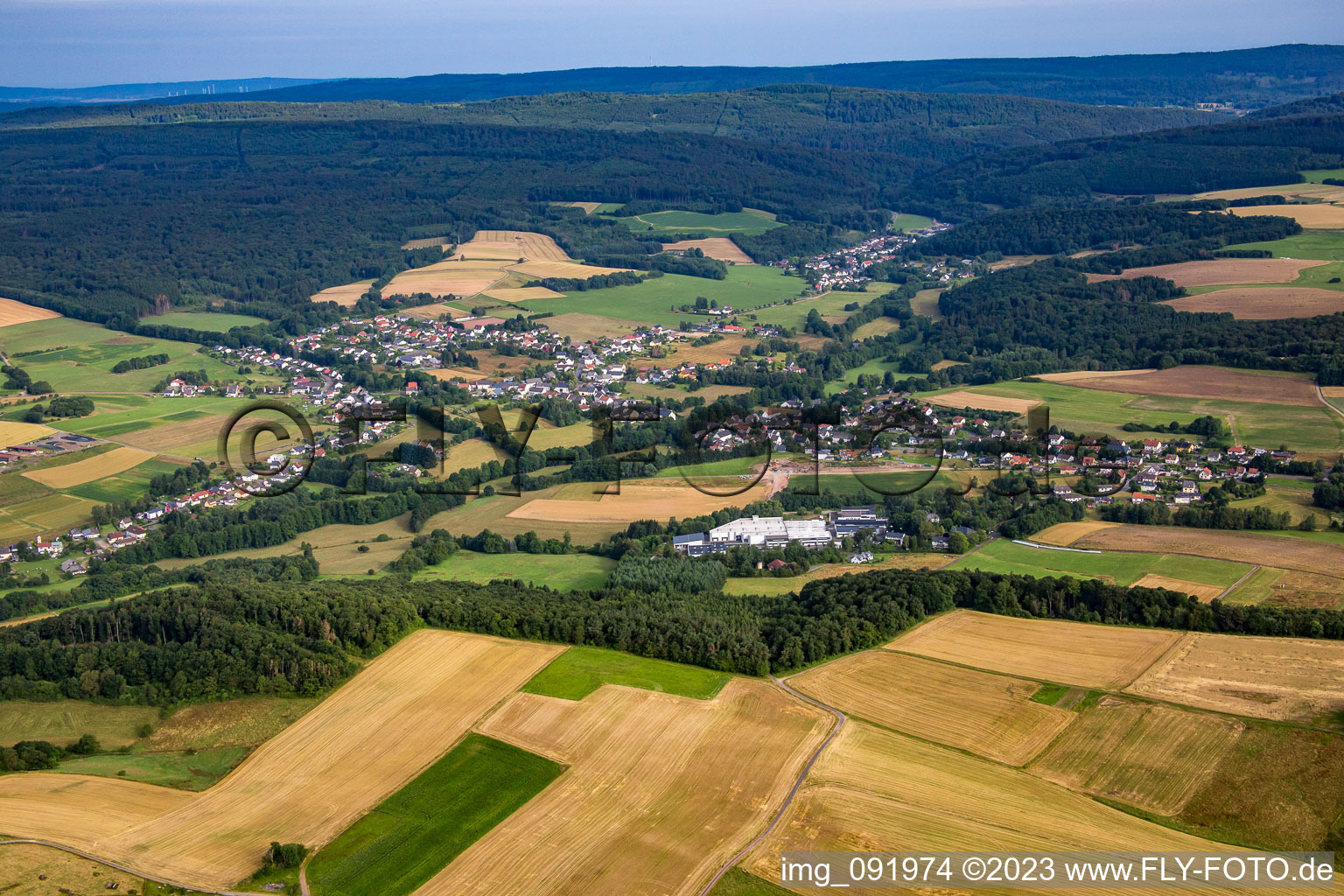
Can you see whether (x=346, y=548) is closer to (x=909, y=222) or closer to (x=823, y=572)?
(x=823, y=572)

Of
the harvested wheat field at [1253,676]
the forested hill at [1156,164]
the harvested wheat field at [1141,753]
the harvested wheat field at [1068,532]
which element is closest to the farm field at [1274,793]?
the harvested wheat field at [1141,753]

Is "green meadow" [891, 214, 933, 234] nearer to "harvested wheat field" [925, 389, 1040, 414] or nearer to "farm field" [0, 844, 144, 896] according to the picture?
"harvested wheat field" [925, 389, 1040, 414]

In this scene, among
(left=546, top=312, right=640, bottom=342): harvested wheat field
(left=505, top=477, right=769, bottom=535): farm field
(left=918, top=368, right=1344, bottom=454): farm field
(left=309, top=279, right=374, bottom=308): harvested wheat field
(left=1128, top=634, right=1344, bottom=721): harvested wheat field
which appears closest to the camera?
(left=1128, top=634, right=1344, bottom=721): harvested wheat field

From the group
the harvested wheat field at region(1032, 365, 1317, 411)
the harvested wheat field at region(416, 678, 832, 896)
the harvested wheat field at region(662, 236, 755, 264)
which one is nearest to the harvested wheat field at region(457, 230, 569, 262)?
the harvested wheat field at region(662, 236, 755, 264)

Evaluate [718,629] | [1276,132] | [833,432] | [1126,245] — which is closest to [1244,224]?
[1126,245]

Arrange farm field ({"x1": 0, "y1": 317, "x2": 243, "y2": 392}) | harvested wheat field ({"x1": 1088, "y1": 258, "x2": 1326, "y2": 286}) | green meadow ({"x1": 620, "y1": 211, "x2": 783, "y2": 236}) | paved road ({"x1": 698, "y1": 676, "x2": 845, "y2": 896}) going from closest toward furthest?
paved road ({"x1": 698, "y1": 676, "x2": 845, "y2": 896}) < farm field ({"x1": 0, "y1": 317, "x2": 243, "y2": 392}) < harvested wheat field ({"x1": 1088, "y1": 258, "x2": 1326, "y2": 286}) < green meadow ({"x1": 620, "y1": 211, "x2": 783, "y2": 236})

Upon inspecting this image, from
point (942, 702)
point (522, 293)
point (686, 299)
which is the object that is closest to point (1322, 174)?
point (686, 299)

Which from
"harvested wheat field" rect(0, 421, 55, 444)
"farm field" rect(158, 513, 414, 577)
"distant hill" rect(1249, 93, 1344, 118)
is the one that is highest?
"distant hill" rect(1249, 93, 1344, 118)
